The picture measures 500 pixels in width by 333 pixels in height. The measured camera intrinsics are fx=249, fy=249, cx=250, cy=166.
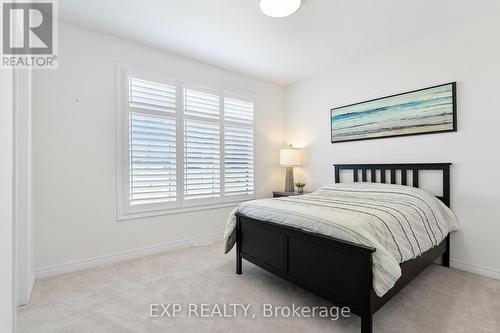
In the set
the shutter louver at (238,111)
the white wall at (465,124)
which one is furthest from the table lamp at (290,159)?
the white wall at (465,124)

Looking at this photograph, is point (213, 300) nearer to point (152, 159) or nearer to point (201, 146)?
point (152, 159)

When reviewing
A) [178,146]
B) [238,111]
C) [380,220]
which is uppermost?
[238,111]

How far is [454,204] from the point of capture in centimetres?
261

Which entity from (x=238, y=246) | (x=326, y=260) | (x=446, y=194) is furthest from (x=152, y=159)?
(x=446, y=194)

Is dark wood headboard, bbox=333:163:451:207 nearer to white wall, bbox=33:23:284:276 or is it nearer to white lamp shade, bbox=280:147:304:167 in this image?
white lamp shade, bbox=280:147:304:167

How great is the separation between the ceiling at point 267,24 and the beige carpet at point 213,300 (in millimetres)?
2521

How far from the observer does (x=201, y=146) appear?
136 inches

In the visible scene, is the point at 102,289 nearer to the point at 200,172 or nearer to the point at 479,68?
the point at 200,172

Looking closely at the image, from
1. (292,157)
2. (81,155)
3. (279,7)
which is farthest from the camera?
(292,157)

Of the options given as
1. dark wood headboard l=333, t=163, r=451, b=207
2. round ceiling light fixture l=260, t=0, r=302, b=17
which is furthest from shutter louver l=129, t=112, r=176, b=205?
dark wood headboard l=333, t=163, r=451, b=207

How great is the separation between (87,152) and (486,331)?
11.9ft

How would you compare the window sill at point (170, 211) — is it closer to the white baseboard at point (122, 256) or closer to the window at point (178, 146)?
the window at point (178, 146)

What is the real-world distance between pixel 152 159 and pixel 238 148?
52.6 inches

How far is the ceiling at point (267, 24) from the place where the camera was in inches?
89.0
